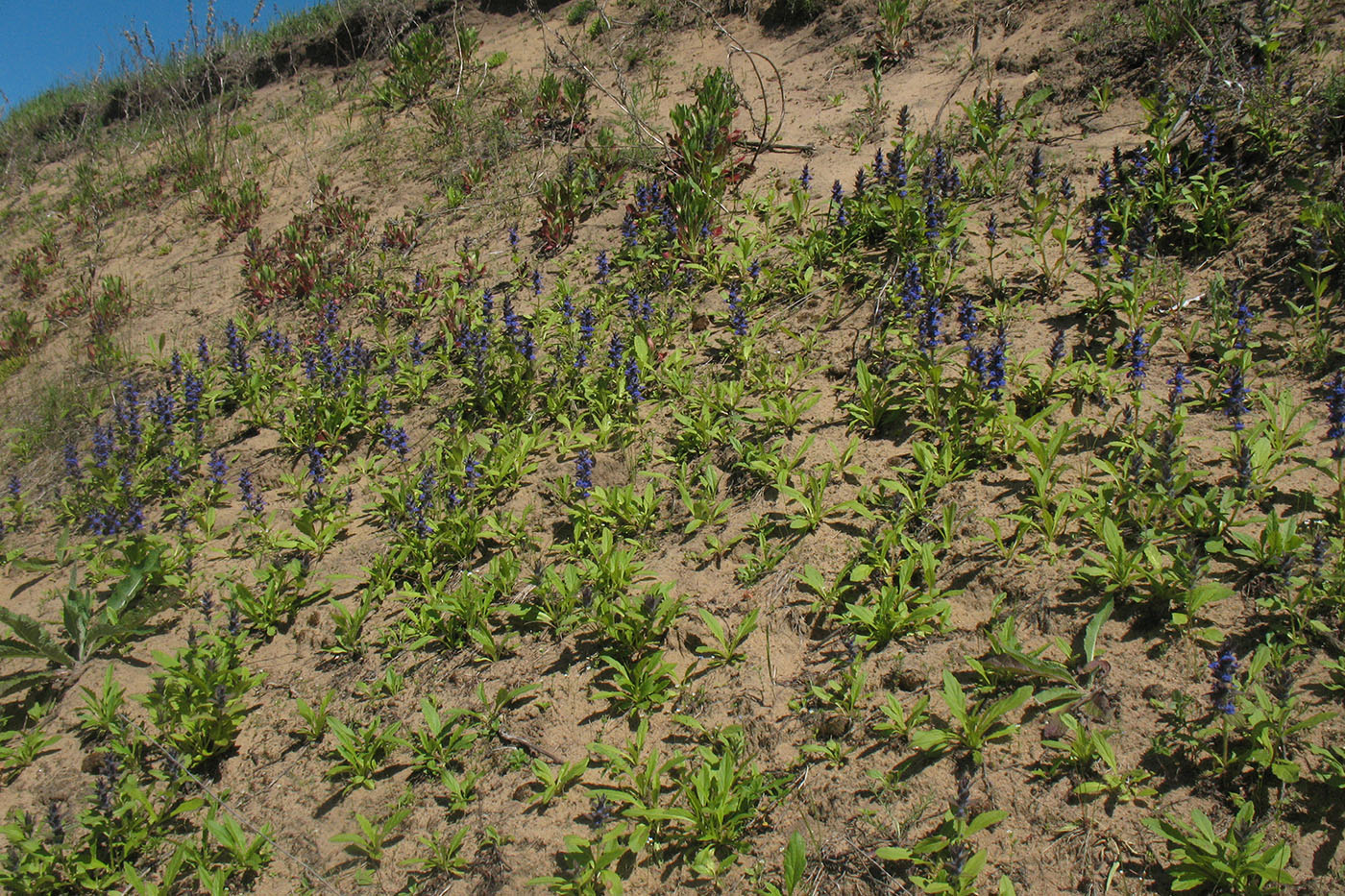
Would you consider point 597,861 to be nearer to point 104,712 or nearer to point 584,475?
point 584,475

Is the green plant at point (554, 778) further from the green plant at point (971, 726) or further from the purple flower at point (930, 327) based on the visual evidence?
the purple flower at point (930, 327)

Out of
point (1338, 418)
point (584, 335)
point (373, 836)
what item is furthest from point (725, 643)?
point (584, 335)

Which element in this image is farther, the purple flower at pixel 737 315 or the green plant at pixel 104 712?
the purple flower at pixel 737 315

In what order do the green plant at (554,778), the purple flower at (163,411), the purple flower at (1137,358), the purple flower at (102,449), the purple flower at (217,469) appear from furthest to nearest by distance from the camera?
the purple flower at (163,411)
the purple flower at (102,449)
the purple flower at (217,469)
the purple flower at (1137,358)
the green plant at (554,778)

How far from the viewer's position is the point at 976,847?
2799 mm

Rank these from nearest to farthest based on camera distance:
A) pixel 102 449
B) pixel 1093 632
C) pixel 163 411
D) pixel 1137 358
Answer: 1. pixel 1093 632
2. pixel 1137 358
3. pixel 102 449
4. pixel 163 411

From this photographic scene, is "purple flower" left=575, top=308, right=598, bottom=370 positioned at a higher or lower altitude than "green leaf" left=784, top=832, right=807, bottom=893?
higher

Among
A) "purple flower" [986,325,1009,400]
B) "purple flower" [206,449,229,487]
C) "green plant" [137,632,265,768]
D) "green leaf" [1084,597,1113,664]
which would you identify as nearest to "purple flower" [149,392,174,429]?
"purple flower" [206,449,229,487]

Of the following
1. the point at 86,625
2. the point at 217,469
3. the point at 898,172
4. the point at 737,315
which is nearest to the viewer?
the point at 86,625

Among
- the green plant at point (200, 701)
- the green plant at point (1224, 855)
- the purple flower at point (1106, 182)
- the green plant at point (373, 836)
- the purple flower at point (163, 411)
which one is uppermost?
the purple flower at point (163, 411)

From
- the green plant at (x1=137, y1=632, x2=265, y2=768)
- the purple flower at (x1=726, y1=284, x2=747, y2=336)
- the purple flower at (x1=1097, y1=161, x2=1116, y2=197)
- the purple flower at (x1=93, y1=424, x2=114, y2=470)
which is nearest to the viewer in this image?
the green plant at (x1=137, y1=632, x2=265, y2=768)

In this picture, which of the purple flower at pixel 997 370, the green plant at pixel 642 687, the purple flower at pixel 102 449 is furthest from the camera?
the purple flower at pixel 102 449

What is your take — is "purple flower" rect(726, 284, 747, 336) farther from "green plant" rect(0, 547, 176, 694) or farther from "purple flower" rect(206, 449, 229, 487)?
"green plant" rect(0, 547, 176, 694)

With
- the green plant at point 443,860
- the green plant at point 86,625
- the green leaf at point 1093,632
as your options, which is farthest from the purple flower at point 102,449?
the green leaf at point 1093,632
